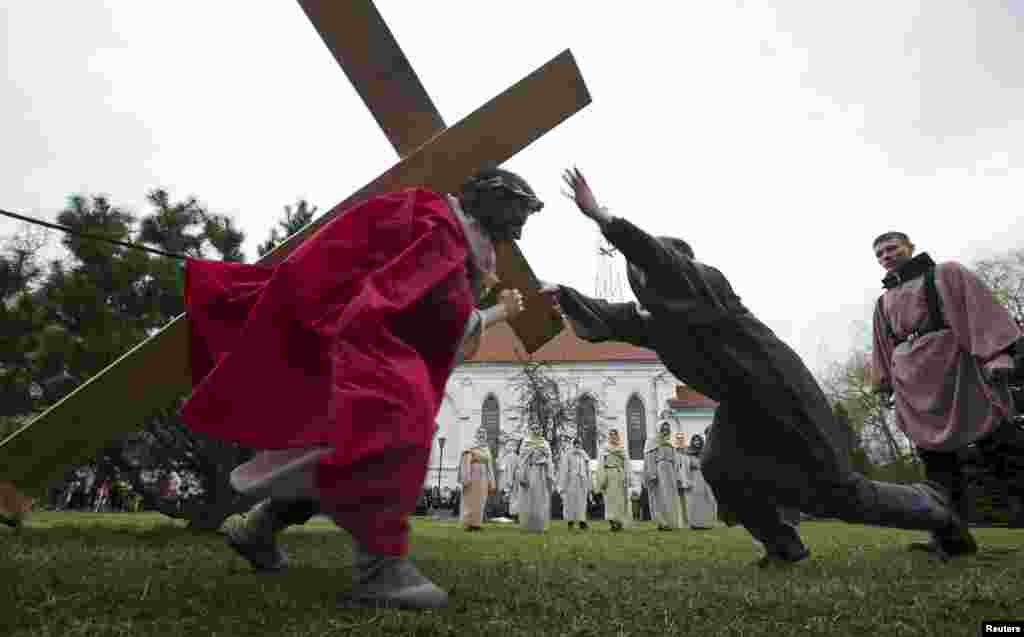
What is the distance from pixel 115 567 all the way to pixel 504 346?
46.3 m

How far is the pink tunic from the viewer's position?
3990 millimetres

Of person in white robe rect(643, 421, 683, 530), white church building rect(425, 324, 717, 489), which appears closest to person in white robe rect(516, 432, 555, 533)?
person in white robe rect(643, 421, 683, 530)

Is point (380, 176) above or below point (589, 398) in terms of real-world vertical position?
below

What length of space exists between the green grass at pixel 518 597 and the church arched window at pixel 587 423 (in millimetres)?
38973

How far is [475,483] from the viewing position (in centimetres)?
1365

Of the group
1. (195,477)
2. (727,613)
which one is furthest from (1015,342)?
(195,477)

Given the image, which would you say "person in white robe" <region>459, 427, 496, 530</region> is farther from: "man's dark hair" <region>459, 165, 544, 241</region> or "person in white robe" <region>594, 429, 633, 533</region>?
"man's dark hair" <region>459, 165, 544, 241</region>

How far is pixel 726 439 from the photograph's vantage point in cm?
324

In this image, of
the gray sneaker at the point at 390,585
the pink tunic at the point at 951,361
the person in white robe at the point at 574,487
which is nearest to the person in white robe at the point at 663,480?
the person in white robe at the point at 574,487

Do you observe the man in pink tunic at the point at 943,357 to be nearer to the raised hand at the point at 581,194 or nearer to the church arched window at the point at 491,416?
the raised hand at the point at 581,194

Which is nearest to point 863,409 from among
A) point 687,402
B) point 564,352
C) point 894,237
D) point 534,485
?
point 687,402

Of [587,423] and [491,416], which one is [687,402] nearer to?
[587,423]

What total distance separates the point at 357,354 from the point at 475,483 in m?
12.3

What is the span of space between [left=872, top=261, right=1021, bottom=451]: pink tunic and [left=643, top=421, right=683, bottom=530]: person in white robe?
9568mm
